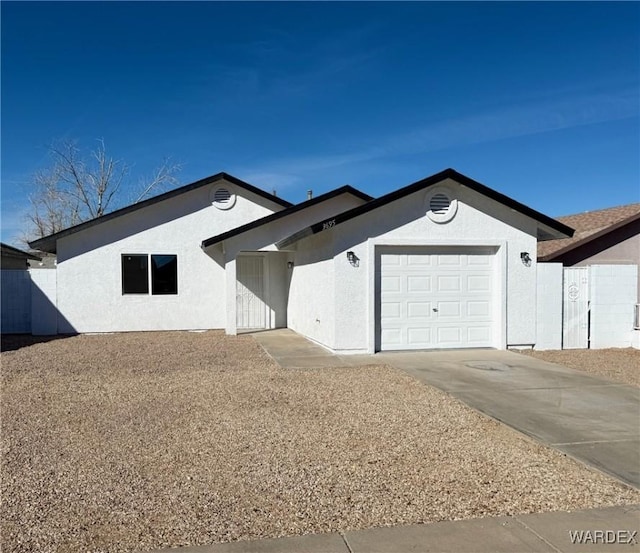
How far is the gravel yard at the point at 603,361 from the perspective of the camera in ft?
32.5

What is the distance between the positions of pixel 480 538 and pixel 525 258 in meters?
10.0

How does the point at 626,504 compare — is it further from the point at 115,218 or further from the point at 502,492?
the point at 115,218

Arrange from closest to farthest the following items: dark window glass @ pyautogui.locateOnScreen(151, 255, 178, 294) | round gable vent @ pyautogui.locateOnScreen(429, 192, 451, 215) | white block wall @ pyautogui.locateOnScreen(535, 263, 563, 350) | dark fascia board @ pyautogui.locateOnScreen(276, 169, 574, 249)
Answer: dark fascia board @ pyautogui.locateOnScreen(276, 169, 574, 249) < round gable vent @ pyautogui.locateOnScreen(429, 192, 451, 215) < white block wall @ pyautogui.locateOnScreen(535, 263, 563, 350) < dark window glass @ pyautogui.locateOnScreen(151, 255, 178, 294)

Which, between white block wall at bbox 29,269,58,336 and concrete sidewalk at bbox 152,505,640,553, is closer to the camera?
concrete sidewalk at bbox 152,505,640,553

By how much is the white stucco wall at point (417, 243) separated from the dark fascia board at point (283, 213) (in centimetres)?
332

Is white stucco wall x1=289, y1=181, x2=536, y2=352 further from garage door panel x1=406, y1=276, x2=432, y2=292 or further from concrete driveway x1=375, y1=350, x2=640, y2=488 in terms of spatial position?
concrete driveway x1=375, y1=350, x2=640, y2=488

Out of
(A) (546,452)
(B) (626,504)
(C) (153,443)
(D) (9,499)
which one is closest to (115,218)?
(C) (153,443)

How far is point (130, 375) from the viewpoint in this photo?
32.5 ft

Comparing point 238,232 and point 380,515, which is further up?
point 238,232

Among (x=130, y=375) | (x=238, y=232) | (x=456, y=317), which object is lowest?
(x=130, y=375)

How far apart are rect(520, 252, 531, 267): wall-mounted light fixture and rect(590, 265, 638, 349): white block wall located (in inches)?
66.1

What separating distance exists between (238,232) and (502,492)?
12100 mm

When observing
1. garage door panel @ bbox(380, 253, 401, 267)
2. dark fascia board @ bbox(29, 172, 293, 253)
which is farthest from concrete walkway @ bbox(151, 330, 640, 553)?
dark fascia board @ bbox(29, 172, 293, 253)

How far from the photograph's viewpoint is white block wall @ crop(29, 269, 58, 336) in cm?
1662
